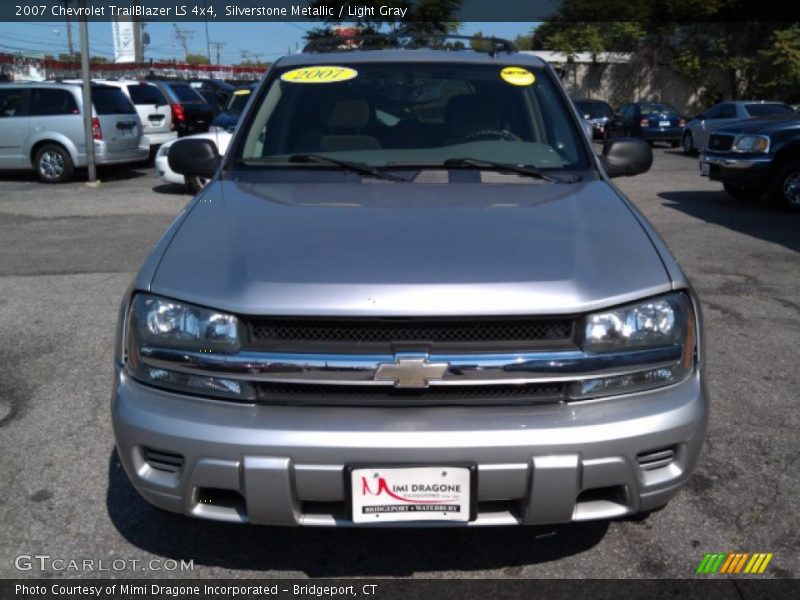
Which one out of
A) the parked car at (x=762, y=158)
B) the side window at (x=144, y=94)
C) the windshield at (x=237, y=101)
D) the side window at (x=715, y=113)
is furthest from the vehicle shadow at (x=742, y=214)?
the side window at (x=144, y=94)

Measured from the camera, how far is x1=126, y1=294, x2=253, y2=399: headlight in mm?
2490

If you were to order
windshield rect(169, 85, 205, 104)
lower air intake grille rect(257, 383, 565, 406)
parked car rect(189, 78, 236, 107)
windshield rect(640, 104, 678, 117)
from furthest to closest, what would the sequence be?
1. parked car rect(189, 78, 236, 107)
2. windshield rect(640, 104, 678, 117)
3. windshield rect(169, 85, 205, 104)
4. lower air intake grille rect(257, 383, 565, 406)

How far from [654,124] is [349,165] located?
21941 millimetres

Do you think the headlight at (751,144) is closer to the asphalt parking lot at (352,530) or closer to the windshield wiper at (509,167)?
the asphalt parking lot at (352,530)

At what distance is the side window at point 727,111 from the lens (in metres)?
19.8

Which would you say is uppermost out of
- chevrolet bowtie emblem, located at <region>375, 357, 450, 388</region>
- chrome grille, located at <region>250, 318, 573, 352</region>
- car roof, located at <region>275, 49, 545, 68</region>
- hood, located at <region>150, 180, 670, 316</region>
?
car roof, located at <region>275, 49, 545, 68</region>

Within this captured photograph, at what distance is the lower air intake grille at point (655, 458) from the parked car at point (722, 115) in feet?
57.7

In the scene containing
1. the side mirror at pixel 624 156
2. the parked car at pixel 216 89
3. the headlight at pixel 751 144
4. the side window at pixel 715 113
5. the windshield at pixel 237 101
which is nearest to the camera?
the side mirror at pixel 624 156

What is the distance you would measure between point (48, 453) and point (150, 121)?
14.6 meters

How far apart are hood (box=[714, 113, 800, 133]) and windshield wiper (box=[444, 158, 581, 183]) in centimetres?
880

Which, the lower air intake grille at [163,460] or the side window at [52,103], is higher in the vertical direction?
the lower air intake grille at [163,460]

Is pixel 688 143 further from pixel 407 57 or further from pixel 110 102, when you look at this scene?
pixel 407 57

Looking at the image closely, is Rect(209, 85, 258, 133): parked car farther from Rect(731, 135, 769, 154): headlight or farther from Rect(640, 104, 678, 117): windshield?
Rect(640, 104, 678, 117): windshield

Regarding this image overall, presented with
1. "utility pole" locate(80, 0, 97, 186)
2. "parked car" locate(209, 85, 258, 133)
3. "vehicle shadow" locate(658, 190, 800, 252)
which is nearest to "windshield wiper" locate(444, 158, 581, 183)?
"vehicle shadow" locate(658, 190, 800, 252)
